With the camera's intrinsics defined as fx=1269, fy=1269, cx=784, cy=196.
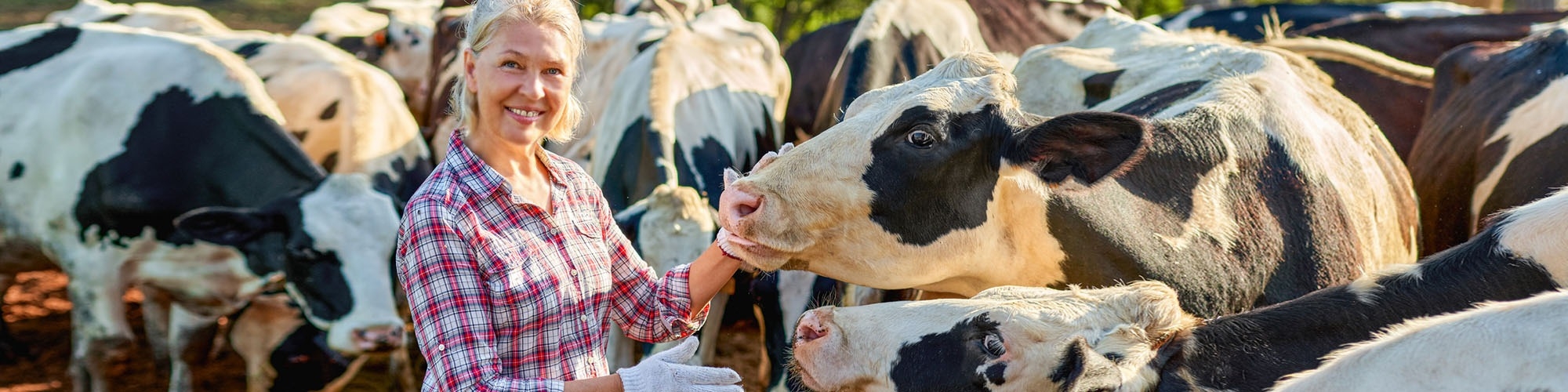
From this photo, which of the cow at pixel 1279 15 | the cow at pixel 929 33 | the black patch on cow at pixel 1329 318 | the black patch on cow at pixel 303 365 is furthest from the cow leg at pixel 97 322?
the cow at pixel 1279 15

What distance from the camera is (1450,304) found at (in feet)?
6.87

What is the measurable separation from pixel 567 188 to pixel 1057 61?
Answer: 2.31m

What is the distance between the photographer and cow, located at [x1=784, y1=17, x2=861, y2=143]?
25.0ft

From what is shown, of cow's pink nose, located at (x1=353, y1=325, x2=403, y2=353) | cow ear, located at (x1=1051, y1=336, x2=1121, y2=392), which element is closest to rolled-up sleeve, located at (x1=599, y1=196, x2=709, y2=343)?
cow ear, located at (x1=1051, y1=336, x2=1121, y2=392)

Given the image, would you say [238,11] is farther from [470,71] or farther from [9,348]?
[470,71]

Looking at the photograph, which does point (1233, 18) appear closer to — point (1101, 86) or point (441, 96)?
point (1101, 86)

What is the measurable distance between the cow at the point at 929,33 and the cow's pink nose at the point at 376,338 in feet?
6.49

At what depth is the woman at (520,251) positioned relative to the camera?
2.32 meters

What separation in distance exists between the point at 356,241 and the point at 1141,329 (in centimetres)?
375

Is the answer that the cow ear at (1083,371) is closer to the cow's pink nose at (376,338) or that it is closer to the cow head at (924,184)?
the cow head at (924,184)

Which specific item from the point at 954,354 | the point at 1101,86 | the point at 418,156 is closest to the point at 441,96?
the point at 418,156

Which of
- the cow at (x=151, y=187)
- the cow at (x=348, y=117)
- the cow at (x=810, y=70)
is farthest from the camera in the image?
the cow at (x=810, y=70)

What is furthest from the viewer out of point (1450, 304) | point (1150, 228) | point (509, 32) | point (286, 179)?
point (286, 179)

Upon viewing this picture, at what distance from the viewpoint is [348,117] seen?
6473mm
